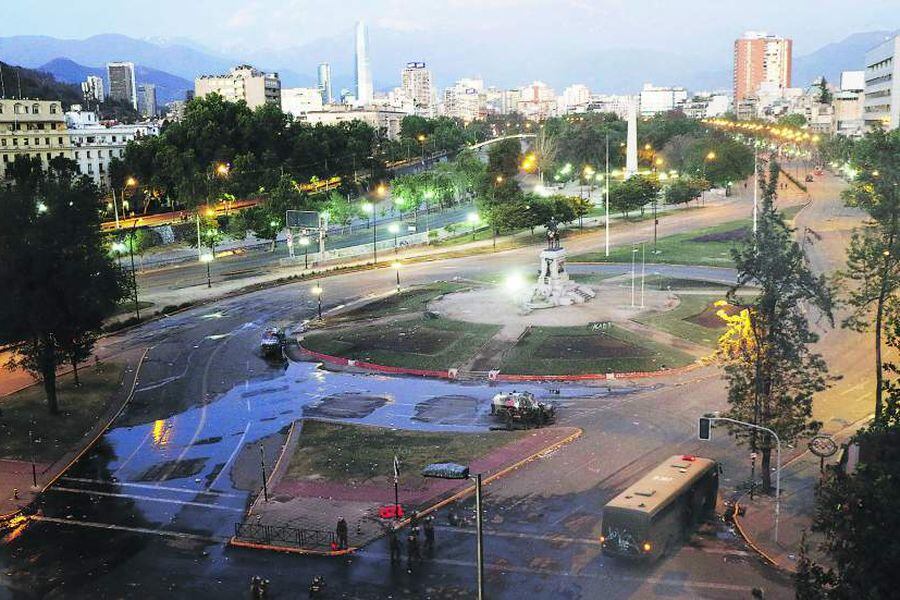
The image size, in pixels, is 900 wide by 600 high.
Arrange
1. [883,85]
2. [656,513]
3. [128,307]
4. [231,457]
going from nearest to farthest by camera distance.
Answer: [656,513], [231,457], [128,307], [883,85]

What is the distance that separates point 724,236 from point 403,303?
46911mm

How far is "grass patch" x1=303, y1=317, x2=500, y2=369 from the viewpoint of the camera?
56394 millimetres

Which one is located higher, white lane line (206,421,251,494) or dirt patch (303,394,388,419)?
dirt patch (303,394,388,419)

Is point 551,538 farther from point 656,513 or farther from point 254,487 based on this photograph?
point 254,487

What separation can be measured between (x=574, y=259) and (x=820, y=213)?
45382 mm

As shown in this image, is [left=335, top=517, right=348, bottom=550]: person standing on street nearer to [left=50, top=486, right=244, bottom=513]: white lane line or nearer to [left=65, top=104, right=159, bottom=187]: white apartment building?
[left=50, top=486, right=244, bottom=513]: white lane line

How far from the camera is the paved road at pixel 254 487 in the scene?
2809 cm

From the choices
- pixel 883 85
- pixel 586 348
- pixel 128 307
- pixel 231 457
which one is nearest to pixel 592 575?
pixel 231 457

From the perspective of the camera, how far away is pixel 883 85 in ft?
538

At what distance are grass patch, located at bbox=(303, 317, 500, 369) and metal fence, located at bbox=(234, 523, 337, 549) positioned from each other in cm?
2332

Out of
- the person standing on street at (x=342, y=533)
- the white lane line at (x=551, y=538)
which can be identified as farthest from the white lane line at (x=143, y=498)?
the white lane line at (x=551, y=538)

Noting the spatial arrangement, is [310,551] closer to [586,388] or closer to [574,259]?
[586,388]

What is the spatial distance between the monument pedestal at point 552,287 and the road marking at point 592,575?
3917 centimetres


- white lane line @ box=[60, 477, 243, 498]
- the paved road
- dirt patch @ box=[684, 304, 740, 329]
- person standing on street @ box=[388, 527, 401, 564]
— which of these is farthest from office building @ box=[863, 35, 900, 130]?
person standing on street @ box=[388, 527, 401, 564]
